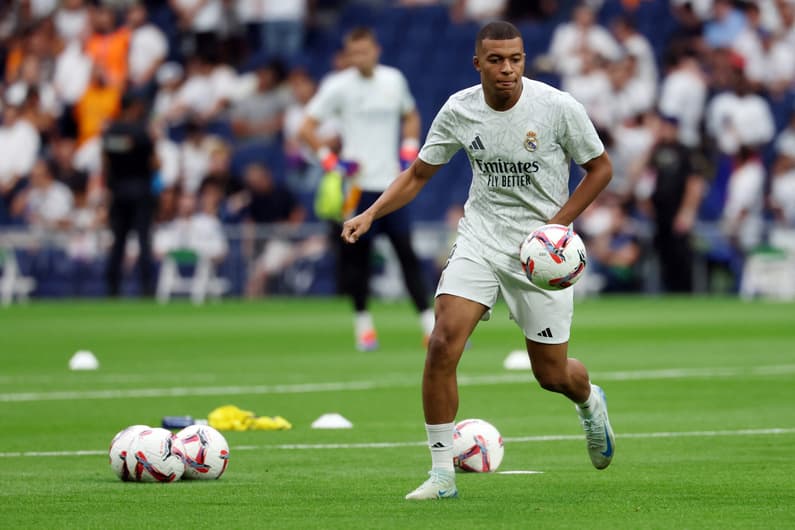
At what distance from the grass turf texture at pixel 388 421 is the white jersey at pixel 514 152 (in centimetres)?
125

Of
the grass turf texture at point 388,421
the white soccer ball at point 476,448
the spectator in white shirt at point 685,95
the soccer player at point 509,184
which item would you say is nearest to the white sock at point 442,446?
the grass turf texture at point 388,421

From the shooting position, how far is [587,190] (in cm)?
847

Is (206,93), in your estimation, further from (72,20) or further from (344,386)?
(344,386)

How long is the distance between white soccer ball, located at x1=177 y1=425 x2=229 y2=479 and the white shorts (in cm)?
138

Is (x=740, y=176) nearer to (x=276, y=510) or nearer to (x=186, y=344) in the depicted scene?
(x=186, y=344)

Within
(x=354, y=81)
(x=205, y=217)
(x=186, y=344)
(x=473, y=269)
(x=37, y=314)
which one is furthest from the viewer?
(x=205, y=217)

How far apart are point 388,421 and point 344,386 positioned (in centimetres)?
262

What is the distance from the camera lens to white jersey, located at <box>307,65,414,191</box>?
58.4 feet

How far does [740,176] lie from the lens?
28.2m

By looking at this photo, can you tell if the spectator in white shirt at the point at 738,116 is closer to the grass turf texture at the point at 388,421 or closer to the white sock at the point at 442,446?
the grass turf texture at the point at 388,421

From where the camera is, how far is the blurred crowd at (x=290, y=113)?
2841cm

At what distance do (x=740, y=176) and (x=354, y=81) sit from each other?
11889mm

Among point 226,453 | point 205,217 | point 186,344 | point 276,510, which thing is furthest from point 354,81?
point 205,217

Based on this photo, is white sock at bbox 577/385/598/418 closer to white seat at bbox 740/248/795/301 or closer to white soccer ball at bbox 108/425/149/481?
white soccer ball at bbox 108/425/149/481
